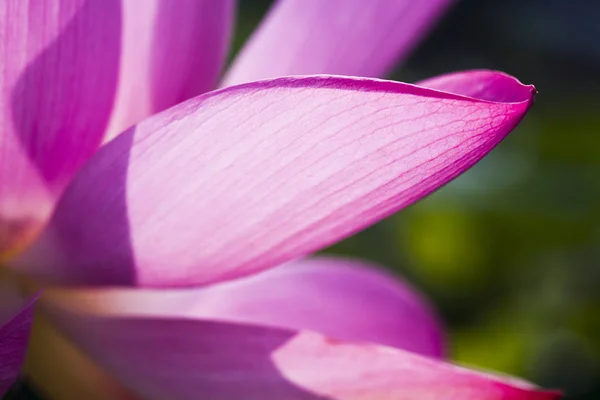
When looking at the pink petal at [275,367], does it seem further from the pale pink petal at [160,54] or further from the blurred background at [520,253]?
the blurred background at [520,253]

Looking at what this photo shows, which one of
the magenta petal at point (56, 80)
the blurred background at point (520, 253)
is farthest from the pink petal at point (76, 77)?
the blurred background at point (520, 253)

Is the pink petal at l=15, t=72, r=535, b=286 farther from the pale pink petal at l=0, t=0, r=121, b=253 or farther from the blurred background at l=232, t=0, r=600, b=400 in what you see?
the blurred background at l=232, t=0, r=600, b=400

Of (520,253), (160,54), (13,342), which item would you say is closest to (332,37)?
(160,54)

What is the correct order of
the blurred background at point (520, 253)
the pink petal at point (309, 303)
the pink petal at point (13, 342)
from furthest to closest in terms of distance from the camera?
the blurred background at point (520, 253)
the pink petal at point (309, 303)
the pink petal at point (13, 342)

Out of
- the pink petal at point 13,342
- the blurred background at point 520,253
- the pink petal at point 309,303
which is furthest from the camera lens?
the blurred background at point 520,253

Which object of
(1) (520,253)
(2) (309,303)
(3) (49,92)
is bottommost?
(1) (520,253)

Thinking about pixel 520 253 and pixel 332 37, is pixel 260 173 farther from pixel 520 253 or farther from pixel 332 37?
pixel 520 253

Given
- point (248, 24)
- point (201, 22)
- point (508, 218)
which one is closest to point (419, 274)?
point (508, 218)

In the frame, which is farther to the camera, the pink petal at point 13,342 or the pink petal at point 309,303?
the pink petal at point 309,303
